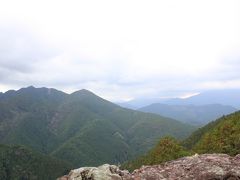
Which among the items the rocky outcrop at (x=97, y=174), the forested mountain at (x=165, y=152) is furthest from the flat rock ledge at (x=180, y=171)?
the forested mountain at (x=165, y=152)

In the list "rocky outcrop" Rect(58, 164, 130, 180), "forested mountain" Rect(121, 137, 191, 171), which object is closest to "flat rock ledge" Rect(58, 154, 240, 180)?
"rocky outcrop" Rect(58, 164, 130, 180)

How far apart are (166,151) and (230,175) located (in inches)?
3091

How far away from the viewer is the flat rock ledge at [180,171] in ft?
111

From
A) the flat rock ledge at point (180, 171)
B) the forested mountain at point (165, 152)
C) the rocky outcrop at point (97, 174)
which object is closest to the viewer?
the flat rock ledge at point (180, 171)

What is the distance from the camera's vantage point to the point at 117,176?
34.8 metres

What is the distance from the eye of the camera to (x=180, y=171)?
36375 millimetres

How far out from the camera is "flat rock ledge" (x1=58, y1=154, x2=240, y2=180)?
33750 mm

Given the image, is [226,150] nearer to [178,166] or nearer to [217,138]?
[217,138]

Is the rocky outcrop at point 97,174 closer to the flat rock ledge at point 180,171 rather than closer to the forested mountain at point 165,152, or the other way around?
the flat rock ledge at point 180,171

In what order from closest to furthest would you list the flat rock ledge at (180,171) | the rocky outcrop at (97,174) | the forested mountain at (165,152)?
the flat rock ledge at (180,171) < the rocky outcrop at (97,174) < the forested mountain at (165,152)

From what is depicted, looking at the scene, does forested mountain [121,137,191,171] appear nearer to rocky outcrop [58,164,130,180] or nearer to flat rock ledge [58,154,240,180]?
flat rock ledge [58,154,240,180]

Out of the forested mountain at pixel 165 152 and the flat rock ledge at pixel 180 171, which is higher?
the flat rock ledge at pixel 180 171

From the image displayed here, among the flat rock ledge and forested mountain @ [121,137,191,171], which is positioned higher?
the flat rock ledge

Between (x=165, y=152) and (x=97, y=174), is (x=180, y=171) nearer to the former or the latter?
(x=97, y=174)
